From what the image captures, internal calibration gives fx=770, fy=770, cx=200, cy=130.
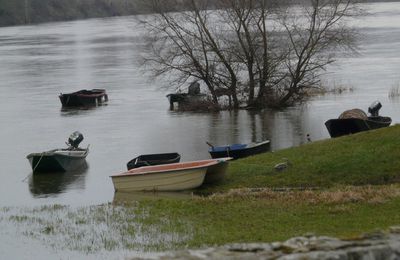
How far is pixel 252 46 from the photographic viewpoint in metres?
54.3

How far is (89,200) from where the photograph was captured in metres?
26.2

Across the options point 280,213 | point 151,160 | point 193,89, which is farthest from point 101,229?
point 193,89

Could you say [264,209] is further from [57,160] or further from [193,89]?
[193,89]

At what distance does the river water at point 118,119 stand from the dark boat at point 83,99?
96 centimetres

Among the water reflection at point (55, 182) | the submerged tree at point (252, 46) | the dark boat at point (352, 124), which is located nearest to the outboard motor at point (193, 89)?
the submerged tree at point (252, 46)

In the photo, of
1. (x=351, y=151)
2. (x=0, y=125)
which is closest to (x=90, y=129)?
(x=0, y=125)

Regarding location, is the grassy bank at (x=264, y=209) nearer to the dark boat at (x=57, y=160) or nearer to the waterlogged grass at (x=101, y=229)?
the waterlogged grass at (x=101, y=229)

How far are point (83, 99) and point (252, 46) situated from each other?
585 inches

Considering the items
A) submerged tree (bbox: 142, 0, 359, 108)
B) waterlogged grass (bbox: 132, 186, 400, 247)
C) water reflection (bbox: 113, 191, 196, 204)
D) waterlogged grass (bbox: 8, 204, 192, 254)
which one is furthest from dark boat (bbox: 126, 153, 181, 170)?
submerged tree (bbox: 142, 0, 359, 108)

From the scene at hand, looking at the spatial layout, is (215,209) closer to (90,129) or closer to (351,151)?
(351,151)

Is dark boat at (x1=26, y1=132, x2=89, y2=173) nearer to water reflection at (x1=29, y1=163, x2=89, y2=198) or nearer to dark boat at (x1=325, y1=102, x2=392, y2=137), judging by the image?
water reflection at (x1=29, y1=163, x2=89, y2=198)

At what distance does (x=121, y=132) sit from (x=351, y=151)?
853 inches

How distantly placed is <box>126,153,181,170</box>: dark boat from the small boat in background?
3.47 metres

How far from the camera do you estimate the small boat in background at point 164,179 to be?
83.3ft
